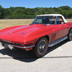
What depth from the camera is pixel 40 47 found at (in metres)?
3.38

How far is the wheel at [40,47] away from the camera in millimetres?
3171

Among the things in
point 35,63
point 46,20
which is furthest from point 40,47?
point 46,20

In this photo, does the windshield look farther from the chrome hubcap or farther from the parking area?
the parking area

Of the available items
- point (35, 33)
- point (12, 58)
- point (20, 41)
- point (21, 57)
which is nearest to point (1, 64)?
point (12, 58)

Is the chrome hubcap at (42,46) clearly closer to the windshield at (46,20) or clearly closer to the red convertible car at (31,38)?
the red convertible car at (31,38)

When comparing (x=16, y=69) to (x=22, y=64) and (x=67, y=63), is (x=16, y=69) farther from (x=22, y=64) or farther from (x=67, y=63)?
(x=67, y=63)

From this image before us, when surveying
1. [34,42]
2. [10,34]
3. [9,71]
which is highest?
[10,34]

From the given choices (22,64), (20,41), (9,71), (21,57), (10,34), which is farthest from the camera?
(21,57)

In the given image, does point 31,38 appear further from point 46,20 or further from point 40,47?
point 46,20

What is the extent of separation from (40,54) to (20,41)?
98 centimetres

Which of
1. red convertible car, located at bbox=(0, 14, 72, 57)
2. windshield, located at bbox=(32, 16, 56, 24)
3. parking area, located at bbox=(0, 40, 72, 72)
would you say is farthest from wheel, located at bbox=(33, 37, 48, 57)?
windshield, located at bbox=(32, 16, 56, 24)

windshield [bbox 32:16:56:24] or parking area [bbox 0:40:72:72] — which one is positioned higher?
windshield [bbox 32:16:56:24]

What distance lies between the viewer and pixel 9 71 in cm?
261

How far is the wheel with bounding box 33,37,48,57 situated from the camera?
3.17 metres
